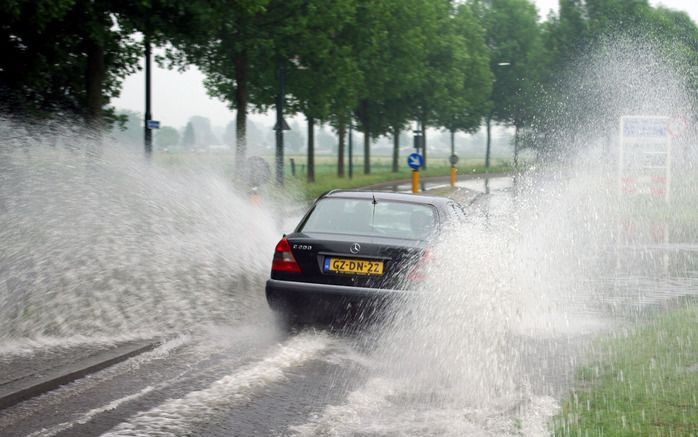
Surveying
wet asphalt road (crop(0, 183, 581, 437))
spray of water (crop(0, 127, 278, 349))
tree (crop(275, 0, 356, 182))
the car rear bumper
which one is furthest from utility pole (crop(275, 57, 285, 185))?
wet asphalt road (crop(0, 183, 581, 437))

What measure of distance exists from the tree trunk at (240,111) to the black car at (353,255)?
1045 inches

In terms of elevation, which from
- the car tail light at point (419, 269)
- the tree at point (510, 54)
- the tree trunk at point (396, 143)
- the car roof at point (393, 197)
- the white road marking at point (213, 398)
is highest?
the tree at point (510, 54)

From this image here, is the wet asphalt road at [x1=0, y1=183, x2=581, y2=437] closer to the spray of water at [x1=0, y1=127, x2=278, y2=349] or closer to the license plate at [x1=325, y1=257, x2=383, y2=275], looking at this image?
the license plate at [x1=325, y1=257, x2=383, y2=275]

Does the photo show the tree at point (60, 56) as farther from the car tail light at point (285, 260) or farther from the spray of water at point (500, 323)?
the car tail light at point (285, 260)

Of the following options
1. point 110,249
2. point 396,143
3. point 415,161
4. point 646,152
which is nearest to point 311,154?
point 415,161

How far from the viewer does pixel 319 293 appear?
8.57 metres

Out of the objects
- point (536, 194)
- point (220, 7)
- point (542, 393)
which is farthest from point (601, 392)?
point (536, 194)

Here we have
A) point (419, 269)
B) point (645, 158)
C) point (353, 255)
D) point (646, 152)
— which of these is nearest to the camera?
point (419, 269)

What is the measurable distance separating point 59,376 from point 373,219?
11.5 feet

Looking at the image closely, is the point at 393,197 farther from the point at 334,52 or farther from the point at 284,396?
the point at 334,52

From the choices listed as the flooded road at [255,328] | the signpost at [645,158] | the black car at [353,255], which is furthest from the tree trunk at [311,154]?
the black car at [353,255]

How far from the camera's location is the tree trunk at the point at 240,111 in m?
35.7

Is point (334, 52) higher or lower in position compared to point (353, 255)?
higher

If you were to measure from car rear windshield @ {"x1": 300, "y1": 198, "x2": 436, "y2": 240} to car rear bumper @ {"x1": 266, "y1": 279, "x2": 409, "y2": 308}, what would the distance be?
24.9 inches
